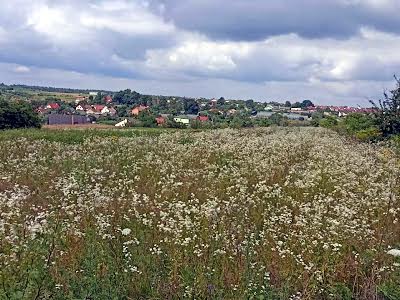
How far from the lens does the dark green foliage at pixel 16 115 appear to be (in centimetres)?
4156

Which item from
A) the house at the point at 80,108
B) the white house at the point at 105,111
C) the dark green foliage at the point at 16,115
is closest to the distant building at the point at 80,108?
the house at the point at 80,108

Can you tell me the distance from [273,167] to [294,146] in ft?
19.6

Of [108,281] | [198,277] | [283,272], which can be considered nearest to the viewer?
[108,281]

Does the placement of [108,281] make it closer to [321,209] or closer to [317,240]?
[317,240]

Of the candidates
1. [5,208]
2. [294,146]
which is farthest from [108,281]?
[294,146]

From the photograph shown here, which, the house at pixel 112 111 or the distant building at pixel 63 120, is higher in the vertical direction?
the house at pixel 112 111

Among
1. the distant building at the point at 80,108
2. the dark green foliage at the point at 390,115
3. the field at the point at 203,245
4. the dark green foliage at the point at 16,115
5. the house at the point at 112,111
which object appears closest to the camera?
the field at the point at 203,245

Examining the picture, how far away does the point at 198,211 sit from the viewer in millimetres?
6285

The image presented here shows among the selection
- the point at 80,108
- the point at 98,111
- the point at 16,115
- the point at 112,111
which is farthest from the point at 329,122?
the point at 80,108

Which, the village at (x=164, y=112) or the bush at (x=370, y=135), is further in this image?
the village at (x=164, y=112)

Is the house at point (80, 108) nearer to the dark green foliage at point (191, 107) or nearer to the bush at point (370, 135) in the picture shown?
the dark green foliage at point (191, 107)

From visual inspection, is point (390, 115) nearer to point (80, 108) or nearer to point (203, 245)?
point (203, 245)

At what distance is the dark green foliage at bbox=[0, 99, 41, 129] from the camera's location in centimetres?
4156

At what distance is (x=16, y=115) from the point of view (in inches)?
1662
